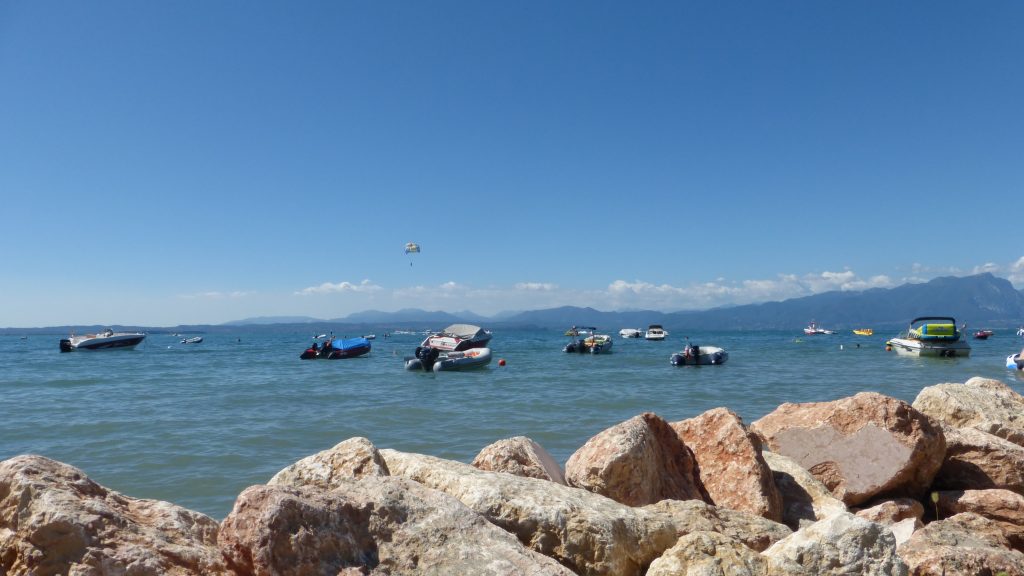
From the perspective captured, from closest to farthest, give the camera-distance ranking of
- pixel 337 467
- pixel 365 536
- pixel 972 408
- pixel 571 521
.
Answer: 1. pixel 365 536
2. pixel 571 521
3. pixel 337 467
4. pixel 972 408

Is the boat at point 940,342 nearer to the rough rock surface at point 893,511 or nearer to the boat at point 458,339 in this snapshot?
the boat at point 458,339

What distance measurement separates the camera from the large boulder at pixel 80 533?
3.48 meters

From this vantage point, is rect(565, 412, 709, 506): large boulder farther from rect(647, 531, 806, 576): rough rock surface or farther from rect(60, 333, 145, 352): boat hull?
rect(60, 333, 145, 352): boat hull

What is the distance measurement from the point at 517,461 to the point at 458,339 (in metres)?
46.5

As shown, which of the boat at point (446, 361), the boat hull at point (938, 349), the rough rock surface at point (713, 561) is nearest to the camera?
the rough rock surface at point (713, 561)

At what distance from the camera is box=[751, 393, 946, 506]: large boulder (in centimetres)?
735

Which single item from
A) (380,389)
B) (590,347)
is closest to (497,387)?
(380,389)

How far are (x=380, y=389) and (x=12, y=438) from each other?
46.8 feet

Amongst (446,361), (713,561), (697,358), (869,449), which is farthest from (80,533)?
(697,358)

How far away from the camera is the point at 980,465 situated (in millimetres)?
7871

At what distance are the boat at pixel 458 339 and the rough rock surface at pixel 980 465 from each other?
4268cm

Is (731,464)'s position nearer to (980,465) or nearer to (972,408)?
(980,465)

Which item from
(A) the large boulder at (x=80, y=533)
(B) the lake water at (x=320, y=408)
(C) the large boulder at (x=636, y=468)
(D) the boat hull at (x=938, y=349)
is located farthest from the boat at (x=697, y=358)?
(A) the large boulder at (x=80, y=533)

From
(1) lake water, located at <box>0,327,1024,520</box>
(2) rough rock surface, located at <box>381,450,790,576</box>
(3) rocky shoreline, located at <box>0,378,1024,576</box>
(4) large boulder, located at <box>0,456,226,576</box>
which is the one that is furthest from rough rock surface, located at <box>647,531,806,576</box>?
(1) lake water, located at <box>0,327,1024,520</box>
